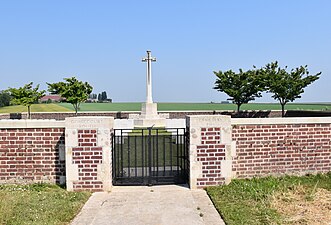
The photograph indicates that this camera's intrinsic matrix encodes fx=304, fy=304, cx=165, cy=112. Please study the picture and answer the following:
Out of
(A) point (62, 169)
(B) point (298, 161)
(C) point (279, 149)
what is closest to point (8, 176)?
(A) point (62, 169)

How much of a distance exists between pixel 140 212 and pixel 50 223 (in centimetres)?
137

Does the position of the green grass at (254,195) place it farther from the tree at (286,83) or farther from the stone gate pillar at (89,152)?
the tree at (286,83)

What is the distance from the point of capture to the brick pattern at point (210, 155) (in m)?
6.36

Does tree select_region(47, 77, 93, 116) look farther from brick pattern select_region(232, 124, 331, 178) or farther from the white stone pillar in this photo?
brick pattern select_region(232, 124, 331, 178)

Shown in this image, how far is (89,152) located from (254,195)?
3318 mm

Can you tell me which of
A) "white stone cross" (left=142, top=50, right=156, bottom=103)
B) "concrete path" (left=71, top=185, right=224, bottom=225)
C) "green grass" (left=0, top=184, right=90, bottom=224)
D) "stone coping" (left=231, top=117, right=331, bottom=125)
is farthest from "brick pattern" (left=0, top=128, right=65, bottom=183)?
"white stone cross" (left=142, top=50, right=156, bottom=103)

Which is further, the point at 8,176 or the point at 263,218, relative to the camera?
the point at 8,176

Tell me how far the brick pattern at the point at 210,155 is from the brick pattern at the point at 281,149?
55 centimetres

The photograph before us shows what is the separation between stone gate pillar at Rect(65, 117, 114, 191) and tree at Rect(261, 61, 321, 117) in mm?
21339

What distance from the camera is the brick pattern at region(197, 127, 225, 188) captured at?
20.9 feet

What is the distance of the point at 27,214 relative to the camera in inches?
184

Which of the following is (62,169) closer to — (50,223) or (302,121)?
(50,223)

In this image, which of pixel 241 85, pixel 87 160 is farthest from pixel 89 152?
pixel 241 85

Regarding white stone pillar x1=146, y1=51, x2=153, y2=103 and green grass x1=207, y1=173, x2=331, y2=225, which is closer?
green grass x1=207, y1=173, x2=331, y2=225
